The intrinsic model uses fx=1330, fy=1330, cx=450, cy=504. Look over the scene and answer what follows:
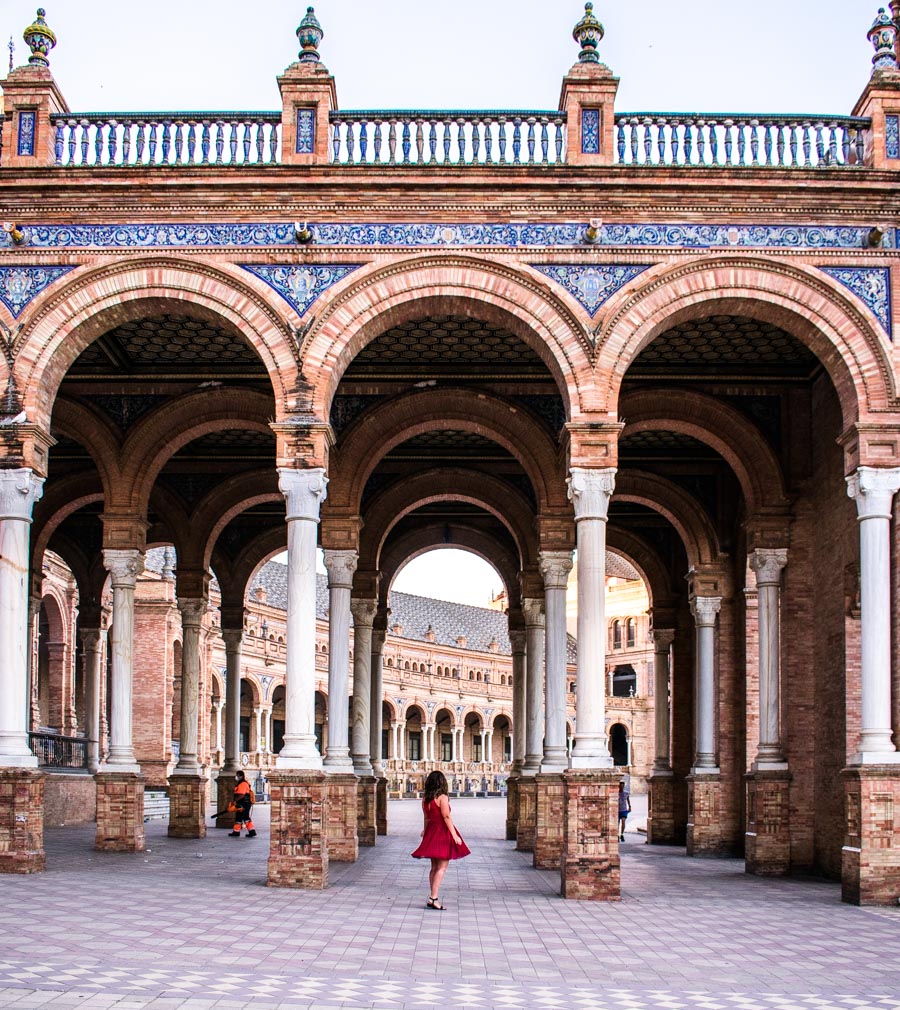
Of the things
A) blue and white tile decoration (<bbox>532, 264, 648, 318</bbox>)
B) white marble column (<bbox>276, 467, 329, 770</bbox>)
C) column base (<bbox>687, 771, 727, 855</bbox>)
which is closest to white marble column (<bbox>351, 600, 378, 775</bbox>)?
column base (<bbox>687, 771, 727, 855</bbox>)

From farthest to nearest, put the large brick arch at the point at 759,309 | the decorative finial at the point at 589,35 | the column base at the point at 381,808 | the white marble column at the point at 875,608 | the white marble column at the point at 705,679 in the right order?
1. the column base at the point at 381,808
2. the white marble column at the point at 705,679
3. the decorative finial at the point at 589,35
4. the large brick arch at the point at 759,309
5. the white marble column at the point at 875,608

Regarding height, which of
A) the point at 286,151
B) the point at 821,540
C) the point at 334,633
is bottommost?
the point at 334,633

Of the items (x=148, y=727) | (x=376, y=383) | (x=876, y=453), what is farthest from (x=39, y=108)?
(x=148, y=727)

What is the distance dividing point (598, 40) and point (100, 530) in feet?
52.1

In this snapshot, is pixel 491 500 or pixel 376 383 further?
pixel 491 500

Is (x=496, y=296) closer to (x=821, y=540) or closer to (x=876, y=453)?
(x=876, y=453)

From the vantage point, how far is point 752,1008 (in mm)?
8430

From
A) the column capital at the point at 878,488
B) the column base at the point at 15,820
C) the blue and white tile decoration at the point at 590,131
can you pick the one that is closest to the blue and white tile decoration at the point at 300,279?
the blue and white tile decoration at the point at 590,131

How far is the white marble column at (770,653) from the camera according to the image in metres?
18.2

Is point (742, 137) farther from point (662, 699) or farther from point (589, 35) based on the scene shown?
point (662, 699)

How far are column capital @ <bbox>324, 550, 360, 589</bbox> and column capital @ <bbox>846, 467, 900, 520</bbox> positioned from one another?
780 cm

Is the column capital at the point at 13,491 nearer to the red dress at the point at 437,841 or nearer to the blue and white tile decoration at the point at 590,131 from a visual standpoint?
the red dress at the point at 437,841

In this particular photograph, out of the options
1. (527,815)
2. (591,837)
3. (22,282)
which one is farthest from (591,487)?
(527,815)

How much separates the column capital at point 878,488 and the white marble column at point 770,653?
3.76 m
